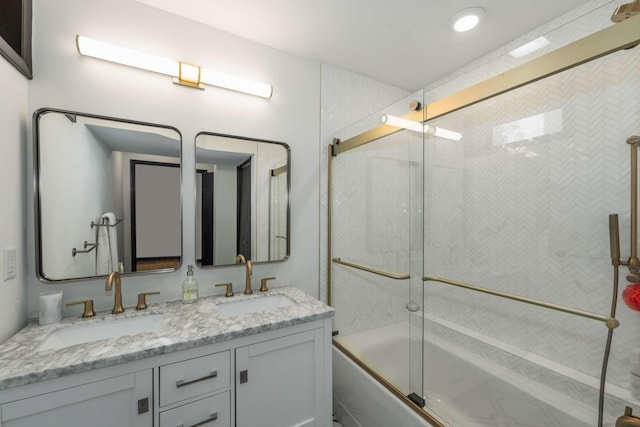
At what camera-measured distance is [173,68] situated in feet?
4.77

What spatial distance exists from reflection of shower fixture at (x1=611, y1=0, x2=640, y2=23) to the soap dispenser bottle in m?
2.05

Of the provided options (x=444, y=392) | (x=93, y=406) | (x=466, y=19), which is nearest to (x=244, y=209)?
(x=93, y=406)

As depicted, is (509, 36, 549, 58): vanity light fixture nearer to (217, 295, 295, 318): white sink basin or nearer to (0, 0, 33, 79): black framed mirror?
(217, 295, 295, 318): white sink basin

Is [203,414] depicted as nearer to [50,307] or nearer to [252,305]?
[252,305]

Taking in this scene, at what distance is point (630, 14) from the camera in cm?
88

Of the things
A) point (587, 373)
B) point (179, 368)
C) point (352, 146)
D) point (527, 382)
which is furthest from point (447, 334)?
point (179, 368)

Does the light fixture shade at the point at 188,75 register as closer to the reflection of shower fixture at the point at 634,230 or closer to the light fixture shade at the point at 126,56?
the light fixture shade at the point at 126,56

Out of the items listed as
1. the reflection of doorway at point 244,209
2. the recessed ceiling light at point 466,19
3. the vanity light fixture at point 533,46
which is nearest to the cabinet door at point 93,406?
the reflection of doorway at point 244,209

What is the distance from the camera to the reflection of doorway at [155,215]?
1.42 metres

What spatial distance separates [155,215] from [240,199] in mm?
465

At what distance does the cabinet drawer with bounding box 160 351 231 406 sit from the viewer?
101 centimetres

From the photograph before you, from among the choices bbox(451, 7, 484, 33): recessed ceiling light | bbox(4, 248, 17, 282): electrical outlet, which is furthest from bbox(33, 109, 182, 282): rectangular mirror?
bbox(451, 7, 484, 33): recessed ceiling light

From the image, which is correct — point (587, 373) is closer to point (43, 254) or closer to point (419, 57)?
point (419, 57)

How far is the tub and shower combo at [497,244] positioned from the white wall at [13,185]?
1598 mm
